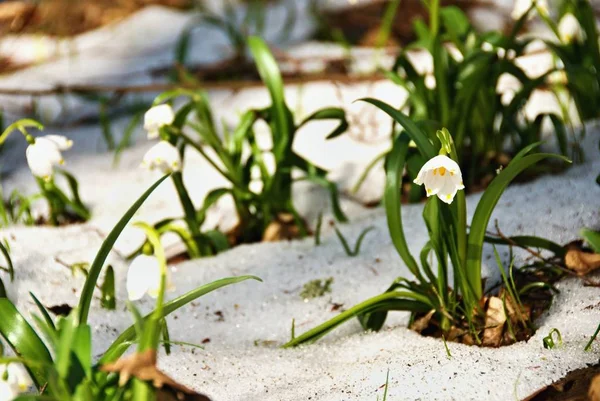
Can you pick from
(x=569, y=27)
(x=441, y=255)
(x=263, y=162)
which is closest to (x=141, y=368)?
(x=441, y=255)

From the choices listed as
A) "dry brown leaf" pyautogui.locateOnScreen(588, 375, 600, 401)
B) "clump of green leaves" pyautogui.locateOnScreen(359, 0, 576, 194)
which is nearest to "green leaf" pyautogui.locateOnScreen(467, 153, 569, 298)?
"dry brown leaf" pyautogui.locateOnScreen(588, 375, 600, 401)

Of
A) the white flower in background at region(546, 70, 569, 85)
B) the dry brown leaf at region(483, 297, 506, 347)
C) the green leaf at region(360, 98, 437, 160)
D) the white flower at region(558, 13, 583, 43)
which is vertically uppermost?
the white flower at region(558, 13, 583, 43)

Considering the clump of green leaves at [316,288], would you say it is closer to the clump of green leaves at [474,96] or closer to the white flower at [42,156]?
the clump of green leaves at [474,96]

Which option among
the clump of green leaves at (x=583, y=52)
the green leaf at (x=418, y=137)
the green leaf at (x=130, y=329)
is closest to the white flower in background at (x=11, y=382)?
the green leaf at (x=130, y=329)

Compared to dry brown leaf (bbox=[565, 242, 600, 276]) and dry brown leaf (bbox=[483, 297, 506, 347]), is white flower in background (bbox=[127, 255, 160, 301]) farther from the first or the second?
dry brown leaf (bbox=[565, 242, 600, 276])

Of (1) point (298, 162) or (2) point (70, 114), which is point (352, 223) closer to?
(1) point (298, 162)
